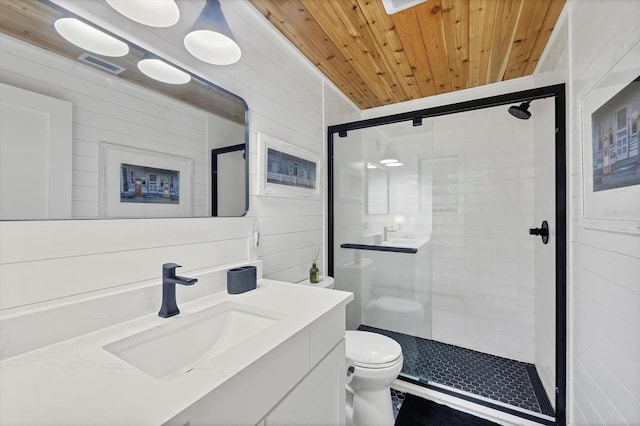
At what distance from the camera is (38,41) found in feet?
2.47

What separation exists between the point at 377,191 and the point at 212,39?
1.65 meters

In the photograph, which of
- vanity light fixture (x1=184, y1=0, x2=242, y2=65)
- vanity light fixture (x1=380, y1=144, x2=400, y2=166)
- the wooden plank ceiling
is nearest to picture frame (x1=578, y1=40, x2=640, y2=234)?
the wooden plank ceiling

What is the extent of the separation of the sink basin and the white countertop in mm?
42

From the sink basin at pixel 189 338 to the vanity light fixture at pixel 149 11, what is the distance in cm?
106

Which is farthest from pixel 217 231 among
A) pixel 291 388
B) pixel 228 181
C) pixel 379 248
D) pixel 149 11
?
pixel 379 248

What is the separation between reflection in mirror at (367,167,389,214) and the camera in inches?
92.5

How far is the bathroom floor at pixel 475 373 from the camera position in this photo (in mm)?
1754

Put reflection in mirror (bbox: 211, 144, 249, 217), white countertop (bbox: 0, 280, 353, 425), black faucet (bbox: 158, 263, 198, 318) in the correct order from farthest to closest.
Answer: reflection in mirror (bbox: 211, 144, 249, 217), black faucet (bbox: 158, 263, 198, 318), white countertop (bbox: 0, 280, 353, 425)

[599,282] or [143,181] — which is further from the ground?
[143,181]

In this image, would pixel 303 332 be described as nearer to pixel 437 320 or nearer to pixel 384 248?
pixel 384 248

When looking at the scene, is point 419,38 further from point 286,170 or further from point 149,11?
point 149,11

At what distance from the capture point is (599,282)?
44.9 inches

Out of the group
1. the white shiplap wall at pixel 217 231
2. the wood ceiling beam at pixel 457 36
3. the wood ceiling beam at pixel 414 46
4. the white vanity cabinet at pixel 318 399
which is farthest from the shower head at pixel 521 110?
the white vanity cabinet at pixel 318 399

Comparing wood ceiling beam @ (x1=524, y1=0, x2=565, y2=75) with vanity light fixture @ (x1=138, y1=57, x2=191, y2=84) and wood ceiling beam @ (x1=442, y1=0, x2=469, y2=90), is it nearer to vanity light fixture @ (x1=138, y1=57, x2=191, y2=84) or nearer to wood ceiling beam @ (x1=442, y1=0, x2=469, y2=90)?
wood ceiling beam @ (x1=442, y1=0, x2=469, y2=90)
